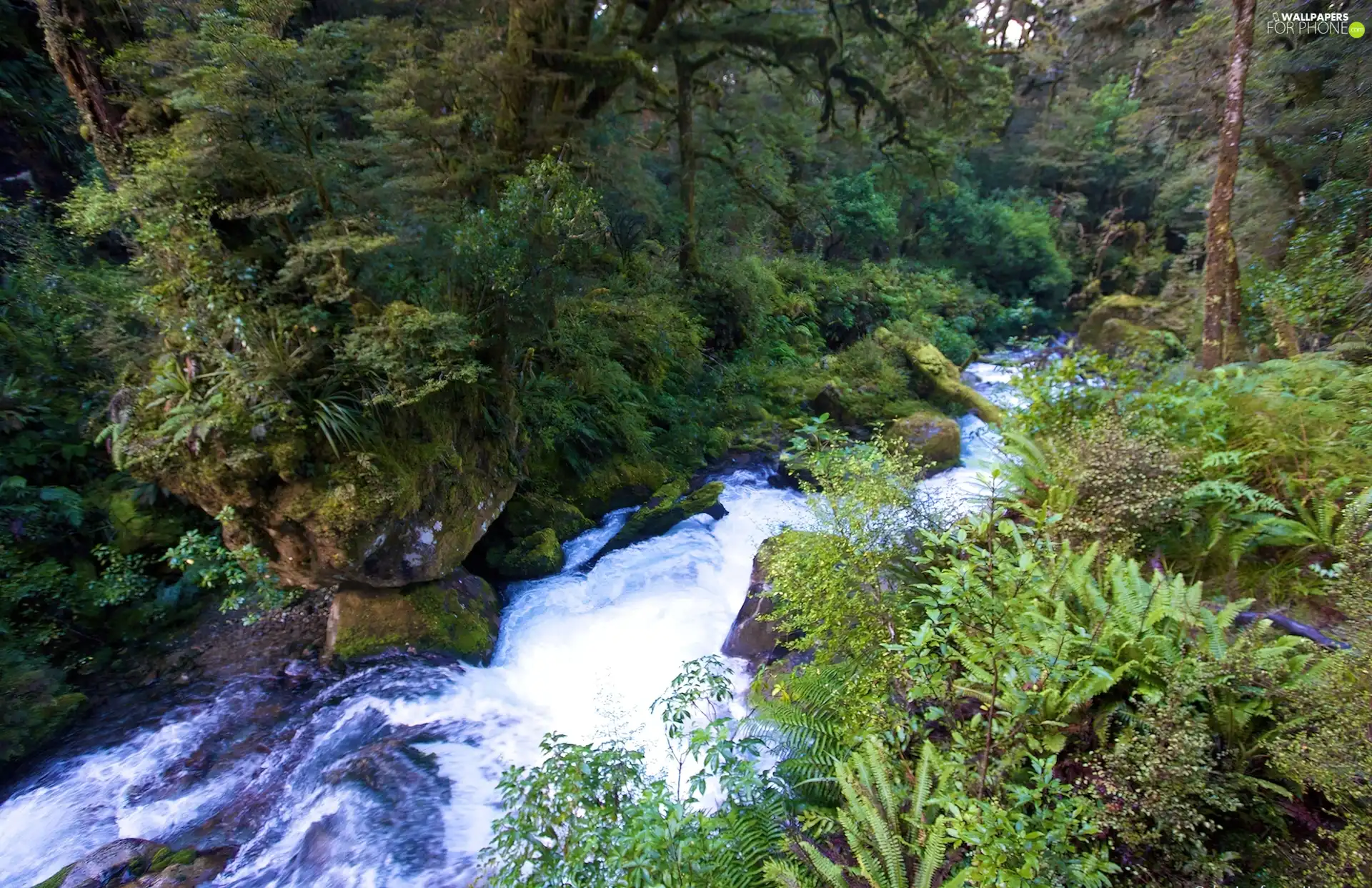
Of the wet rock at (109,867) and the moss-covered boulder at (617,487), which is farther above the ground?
the moss-covered boulder at (617,487)

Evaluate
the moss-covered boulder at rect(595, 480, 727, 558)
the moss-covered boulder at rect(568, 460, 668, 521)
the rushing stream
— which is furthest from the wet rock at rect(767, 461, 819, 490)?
the rushing stream

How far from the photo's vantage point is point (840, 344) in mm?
15766

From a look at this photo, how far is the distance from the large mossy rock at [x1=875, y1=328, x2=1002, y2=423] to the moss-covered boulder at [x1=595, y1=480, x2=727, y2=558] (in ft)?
21.3

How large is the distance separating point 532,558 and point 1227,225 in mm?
9212

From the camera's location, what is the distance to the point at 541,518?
25.3ft

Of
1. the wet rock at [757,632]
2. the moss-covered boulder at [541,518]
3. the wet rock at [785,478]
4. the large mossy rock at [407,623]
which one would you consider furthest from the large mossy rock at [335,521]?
the wet rock at [785,478]

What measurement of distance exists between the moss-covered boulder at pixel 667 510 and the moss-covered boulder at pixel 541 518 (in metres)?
0.52

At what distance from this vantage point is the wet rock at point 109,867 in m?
3.89

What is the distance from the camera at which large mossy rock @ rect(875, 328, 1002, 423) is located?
13.0 metres

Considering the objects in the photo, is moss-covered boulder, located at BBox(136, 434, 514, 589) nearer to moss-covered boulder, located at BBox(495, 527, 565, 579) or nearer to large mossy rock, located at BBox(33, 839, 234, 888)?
moss-covered boulder, located at BBox(495, 527, 565, 579)

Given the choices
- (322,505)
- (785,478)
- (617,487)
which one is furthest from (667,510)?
(322,505)

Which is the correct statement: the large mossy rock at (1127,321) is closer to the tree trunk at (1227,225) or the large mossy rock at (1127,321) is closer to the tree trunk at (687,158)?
the tree trunk at (1227,225)

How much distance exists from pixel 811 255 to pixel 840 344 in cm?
348

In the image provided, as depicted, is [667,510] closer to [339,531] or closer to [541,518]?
[541,518]
